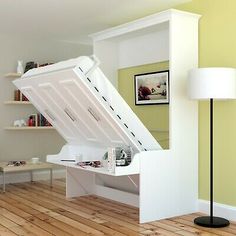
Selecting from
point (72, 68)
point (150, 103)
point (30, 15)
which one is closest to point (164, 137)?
point (150, 103)

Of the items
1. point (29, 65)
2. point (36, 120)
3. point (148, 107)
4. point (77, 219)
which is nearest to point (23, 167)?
point (36, 120)

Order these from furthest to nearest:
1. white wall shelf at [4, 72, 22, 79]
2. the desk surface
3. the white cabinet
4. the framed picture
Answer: white wall shelf at [4, 72, 22, 79], the desk surface, the framed picture, the white cabinet

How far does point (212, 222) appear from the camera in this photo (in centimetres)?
386

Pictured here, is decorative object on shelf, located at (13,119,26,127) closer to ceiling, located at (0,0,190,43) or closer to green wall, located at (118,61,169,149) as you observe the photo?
ceiling, located at (0,0,190,43)

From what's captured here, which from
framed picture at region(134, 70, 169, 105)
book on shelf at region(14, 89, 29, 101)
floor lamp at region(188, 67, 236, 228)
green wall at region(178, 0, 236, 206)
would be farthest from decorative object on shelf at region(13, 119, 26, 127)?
floor lamp at region(188, 67, 236, 228)

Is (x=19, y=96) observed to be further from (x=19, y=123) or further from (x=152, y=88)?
(x=152, y=88)

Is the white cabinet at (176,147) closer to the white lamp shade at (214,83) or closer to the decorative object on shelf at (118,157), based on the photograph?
the decorative object on shelf at (118,157)

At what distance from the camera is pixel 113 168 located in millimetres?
3758

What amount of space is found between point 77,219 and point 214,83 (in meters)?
1.98

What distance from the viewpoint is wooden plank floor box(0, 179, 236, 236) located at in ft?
12.1

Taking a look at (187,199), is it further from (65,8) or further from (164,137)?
(65,8)

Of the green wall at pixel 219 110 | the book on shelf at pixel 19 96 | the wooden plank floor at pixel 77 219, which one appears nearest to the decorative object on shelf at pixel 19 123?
the book on shelf at pixel 19 96

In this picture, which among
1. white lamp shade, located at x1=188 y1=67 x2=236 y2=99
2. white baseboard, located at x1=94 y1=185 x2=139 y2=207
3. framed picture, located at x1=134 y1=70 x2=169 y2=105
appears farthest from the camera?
framed picture, located at x1=134 y1=70 x2=169 y2=105

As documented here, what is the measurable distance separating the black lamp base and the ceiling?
7.96 ft
